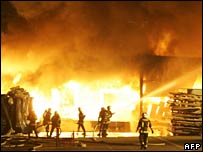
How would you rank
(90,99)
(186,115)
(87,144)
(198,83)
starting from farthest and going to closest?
(198,83) → (90,99) → (186,115) → (87,144)

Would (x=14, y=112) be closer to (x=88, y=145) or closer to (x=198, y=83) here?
(x=88, y=145)

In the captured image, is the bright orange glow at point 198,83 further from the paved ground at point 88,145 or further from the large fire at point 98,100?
the paved ground at point 88,145

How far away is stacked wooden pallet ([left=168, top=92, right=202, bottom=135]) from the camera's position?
22.2 m

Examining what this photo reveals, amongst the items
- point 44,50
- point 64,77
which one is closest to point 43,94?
point 64,77

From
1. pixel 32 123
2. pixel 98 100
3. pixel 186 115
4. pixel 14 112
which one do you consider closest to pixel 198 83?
pixel 186 115

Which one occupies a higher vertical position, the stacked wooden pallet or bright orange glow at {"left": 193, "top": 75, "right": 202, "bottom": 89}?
bright orange glow at {"left": 193, "top": 75, "right": 202, "bottom": 89}

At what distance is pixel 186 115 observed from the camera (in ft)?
73.6

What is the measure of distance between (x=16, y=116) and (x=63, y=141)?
3.90 meters

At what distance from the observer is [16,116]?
19.9m


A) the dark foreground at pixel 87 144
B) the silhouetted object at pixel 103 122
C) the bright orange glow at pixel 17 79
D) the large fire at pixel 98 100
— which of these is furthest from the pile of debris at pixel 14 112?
the bright orange glow at pixel 17 79

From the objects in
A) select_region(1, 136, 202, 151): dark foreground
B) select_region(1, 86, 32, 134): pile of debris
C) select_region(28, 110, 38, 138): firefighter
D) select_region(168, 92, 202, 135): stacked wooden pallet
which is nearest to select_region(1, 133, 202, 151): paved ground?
select_region(1, 136, 202, 151): dark foreground

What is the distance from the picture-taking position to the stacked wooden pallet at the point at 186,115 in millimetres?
22250

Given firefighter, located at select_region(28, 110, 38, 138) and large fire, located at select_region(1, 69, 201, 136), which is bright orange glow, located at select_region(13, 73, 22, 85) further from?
firefighter, located at select_region(28, 110, 38, 138)

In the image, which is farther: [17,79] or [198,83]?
[198,83]
